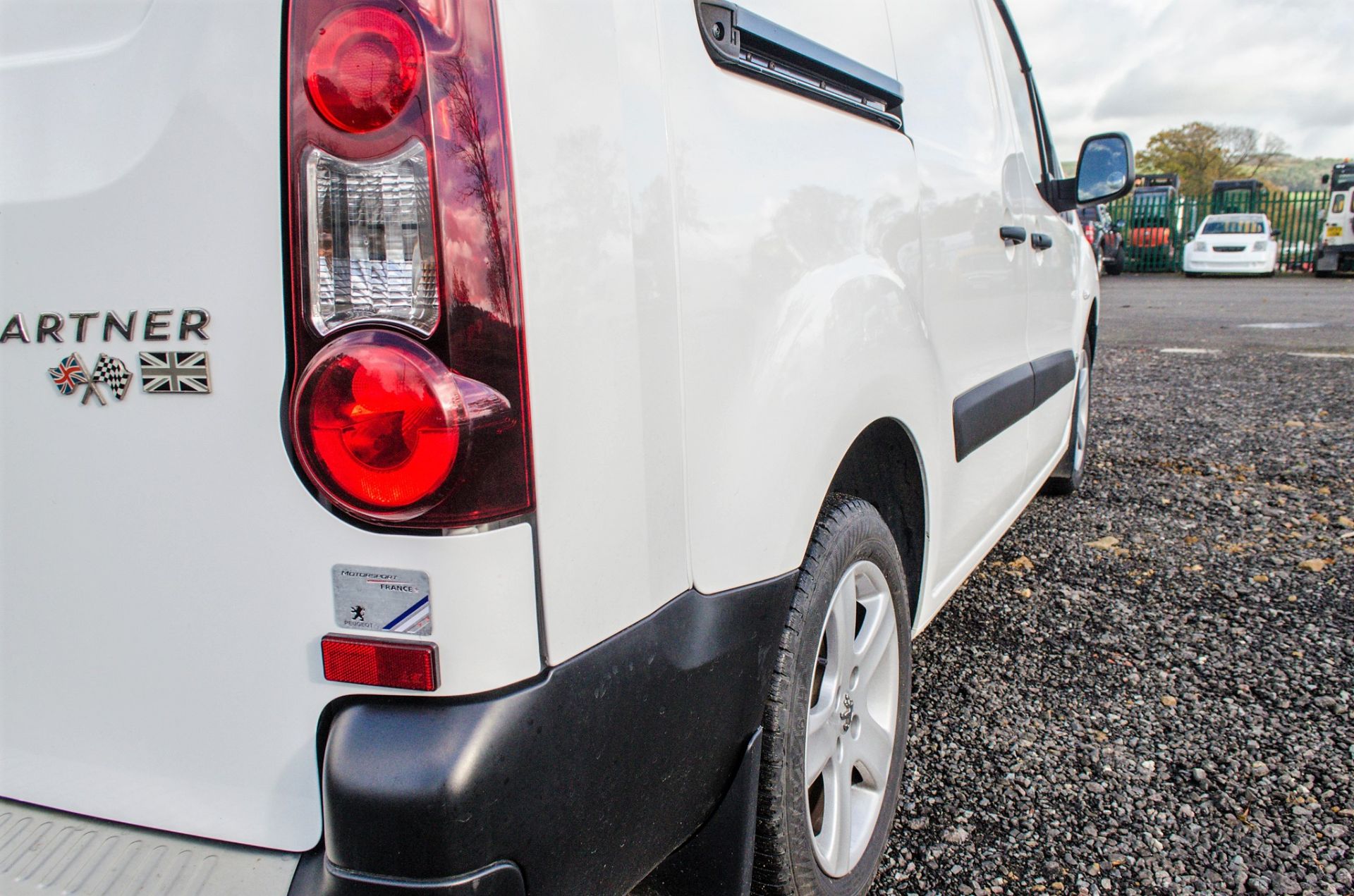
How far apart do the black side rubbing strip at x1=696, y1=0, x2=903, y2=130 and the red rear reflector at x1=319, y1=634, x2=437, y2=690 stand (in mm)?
852

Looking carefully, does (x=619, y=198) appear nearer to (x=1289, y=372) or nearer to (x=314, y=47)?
(x=314, y=47)

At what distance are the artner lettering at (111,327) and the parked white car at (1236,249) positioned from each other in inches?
929

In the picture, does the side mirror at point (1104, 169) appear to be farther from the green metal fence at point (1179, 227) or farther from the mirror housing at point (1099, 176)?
the green metal fence at point (1179, 227)

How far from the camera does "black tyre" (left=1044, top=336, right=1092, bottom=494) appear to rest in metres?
4.15

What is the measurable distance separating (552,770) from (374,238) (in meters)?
0.60

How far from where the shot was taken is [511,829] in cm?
102

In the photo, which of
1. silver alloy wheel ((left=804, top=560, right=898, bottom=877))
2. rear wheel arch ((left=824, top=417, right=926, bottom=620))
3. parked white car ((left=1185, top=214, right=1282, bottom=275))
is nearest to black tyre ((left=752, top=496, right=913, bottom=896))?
silver alloy wheel ((left=804, top=560, right=898, bottom=877))

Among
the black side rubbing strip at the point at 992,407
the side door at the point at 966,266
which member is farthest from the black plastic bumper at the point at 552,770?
the black side rubbing strip at the point at 992,407

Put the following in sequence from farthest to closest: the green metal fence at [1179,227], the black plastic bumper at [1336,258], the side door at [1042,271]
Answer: the green metal fence at [1179,227] → the black plastic bumper at [1336,258] → the side door at [1042,271]

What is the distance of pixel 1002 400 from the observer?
8.16 feet

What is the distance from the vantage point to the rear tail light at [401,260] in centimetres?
96

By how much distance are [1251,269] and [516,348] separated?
23.5m

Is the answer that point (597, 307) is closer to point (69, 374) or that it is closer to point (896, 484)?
point (69, 374)

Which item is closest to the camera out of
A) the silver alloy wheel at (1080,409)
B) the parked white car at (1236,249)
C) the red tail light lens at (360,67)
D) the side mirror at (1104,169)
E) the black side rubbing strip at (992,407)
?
the red tail light lens at (360,67)
